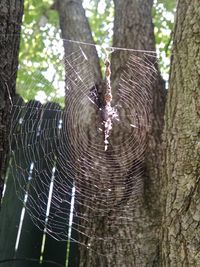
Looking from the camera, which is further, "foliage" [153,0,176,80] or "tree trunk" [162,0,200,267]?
"foliage" [153,0,176,80]

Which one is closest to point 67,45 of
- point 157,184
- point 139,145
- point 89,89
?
point 89,89

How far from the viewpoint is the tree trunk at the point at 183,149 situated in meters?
1.42

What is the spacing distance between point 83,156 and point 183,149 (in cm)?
139

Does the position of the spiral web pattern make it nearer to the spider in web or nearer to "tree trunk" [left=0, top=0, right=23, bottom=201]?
the spider in web

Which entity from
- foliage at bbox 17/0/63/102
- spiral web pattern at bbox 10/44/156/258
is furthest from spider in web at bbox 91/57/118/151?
foliage at bbox 17/0/63/102

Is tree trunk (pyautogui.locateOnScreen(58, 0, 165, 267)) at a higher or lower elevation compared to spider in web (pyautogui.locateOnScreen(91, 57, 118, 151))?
lower

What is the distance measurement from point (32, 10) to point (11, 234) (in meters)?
2.45

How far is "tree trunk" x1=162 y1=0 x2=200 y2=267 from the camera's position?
55.9 inches

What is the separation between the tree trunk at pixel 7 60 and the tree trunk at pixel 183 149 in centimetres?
79

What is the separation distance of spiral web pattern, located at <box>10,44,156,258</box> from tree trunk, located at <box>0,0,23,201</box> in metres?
0.52

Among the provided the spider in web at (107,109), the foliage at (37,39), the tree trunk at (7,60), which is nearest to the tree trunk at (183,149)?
the tree trunk at (7,60)

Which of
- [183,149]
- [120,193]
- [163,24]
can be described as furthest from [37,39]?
[183,149]

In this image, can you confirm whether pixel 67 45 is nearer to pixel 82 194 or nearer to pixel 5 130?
pixel 82 194

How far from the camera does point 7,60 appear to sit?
6.93 ft
